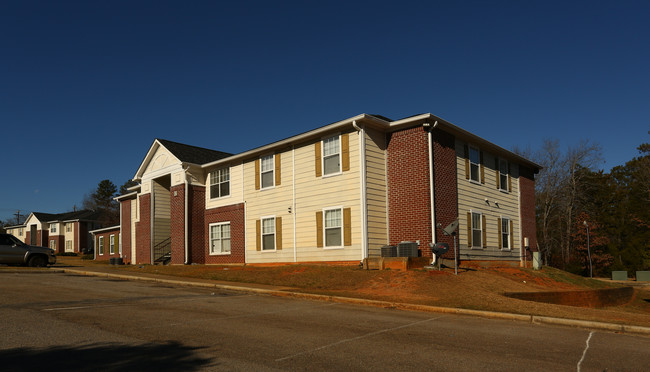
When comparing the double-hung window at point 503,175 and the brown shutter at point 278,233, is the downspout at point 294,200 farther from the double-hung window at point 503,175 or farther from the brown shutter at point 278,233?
the double-hung window at point 503,175

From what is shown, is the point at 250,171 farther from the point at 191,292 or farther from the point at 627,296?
the point at 627,296

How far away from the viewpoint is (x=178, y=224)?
27812mm

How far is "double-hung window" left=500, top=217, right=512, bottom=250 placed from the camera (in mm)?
24500

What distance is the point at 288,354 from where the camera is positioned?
6.92m

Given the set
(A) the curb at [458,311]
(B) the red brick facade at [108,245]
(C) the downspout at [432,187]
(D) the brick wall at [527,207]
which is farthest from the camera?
(B) the red brick facade at [108,245]

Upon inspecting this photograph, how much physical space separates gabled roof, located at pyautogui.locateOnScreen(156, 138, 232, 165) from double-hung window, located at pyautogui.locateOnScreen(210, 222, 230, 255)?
411 centimetres

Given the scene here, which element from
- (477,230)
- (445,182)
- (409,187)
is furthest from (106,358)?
(477,230)

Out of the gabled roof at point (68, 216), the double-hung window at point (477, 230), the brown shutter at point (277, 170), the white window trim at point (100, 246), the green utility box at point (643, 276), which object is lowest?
the green utility box at point (643, 276)

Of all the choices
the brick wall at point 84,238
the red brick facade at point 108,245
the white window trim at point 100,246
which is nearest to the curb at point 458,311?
the red brick facade at point 108,245

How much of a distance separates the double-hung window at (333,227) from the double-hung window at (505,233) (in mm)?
9145

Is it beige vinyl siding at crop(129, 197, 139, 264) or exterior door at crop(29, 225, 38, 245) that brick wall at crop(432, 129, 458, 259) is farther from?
exterior door at crop(29, 225, 38, 245)

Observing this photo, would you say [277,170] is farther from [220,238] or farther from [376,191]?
[220,238]

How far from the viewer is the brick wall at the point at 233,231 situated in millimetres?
25312

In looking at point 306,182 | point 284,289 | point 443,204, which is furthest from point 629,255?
point 284,289
